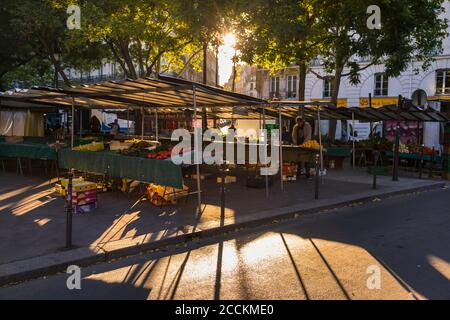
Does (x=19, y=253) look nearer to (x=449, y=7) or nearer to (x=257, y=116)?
(x=257, y=116)

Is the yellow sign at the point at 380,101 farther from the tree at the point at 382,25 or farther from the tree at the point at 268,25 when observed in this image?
the tree at the point at 268,25

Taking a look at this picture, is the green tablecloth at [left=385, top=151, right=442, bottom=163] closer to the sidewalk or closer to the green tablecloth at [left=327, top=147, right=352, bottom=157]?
the green tablecloth at [left=327, top=147, right=352, bottom=157]

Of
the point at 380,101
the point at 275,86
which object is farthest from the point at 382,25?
the point at 275,86

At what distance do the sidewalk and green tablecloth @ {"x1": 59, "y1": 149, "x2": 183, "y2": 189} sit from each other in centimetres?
58

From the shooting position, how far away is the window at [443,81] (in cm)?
3127

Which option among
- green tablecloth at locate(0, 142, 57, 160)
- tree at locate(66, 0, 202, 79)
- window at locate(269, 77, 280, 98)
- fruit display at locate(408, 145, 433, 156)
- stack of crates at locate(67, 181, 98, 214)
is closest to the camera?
stack of crates at locate(67, 181, 98, 214)

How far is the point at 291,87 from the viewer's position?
143ft

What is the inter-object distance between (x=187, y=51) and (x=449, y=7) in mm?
19228

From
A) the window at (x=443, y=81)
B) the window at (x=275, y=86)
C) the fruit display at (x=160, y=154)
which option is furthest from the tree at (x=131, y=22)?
the window at (x=275, y=86)

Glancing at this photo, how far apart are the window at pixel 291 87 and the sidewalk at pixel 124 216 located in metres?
30.7

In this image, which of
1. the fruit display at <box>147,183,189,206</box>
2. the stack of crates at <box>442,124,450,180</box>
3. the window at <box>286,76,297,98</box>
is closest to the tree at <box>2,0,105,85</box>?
the fruit display at <box>147,183,189,206</box>

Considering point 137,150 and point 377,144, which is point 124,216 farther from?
point 377,144

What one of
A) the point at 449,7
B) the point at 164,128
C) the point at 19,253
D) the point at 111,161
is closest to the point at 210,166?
the point at 111,161

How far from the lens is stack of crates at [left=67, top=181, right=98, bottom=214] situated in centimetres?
844
